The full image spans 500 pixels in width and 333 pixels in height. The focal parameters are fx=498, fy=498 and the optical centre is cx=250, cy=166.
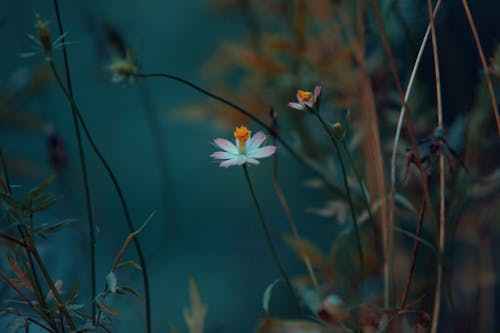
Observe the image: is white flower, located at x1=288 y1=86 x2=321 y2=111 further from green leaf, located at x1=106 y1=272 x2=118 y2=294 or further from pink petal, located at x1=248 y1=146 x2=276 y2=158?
green leaf, located at x1=106 y1=272 x2=118 y2=294

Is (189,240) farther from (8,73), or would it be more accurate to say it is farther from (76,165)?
(8,73)

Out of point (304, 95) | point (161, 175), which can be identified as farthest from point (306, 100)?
point (161, 175)

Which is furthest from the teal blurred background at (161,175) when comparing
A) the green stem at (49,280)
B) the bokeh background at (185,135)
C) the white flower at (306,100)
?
the white flower at (306,100)

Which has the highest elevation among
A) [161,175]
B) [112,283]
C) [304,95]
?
[161,175]

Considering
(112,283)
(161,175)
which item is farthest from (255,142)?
(161,175)

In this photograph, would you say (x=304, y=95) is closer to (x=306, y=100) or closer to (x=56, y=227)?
(x=306, y=100)

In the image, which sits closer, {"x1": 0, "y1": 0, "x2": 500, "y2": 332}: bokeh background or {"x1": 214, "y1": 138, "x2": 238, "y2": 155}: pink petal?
{"x1": 214, "y1": 138, "x2": 238, "y2": 155}: pink petal

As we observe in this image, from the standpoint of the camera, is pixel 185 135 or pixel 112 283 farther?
pixel 185 135

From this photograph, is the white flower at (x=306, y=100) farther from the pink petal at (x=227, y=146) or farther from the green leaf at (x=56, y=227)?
the green leaf at (x=56, y=227)

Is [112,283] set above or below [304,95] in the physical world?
below

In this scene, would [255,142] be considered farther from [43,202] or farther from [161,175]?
[161,175]

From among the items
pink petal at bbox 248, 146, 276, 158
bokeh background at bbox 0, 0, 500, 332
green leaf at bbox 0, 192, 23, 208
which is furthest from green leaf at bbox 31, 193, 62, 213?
bokeh background at bbox 0, 0, 500, 332
